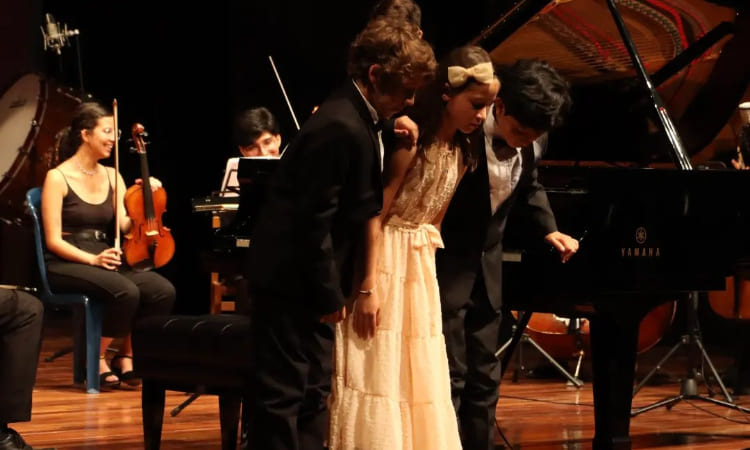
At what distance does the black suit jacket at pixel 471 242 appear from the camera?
130 inches

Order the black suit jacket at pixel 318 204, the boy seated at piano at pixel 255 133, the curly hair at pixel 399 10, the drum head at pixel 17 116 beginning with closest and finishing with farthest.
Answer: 1. the black suit jacket at pixel 318 204
2. the curly hair at pixel 399 10
3. the boy seated at piano at pixel 255 133
4. the drum head at pixel 17 116

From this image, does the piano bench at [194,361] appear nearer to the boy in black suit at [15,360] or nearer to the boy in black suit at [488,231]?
the boy in black suit at [15,360]

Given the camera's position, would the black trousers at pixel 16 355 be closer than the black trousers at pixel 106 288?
Yes

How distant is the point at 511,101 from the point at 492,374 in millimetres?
803

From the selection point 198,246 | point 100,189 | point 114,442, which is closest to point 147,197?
point 100,189

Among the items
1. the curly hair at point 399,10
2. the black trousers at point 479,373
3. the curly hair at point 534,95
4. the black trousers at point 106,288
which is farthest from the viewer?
the black trousers at point 106,288

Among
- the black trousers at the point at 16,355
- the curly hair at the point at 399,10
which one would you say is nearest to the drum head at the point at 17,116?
the black trousers at the point at 16,355

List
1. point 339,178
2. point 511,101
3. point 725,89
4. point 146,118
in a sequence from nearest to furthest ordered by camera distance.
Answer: point 339,178, point 511,101, point 725,89, point 146,118

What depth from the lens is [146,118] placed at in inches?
321

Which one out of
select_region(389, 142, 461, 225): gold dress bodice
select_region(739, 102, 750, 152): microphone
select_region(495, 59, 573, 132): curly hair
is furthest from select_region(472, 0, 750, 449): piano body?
select_region(739, 102, 750, 152): microphone

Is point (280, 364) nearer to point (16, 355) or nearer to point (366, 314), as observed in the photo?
point (366, 314)

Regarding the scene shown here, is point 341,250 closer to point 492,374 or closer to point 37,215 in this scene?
point 492,374

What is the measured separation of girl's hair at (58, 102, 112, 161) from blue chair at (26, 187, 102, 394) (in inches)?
9.8

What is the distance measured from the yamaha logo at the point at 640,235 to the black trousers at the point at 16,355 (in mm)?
1859
